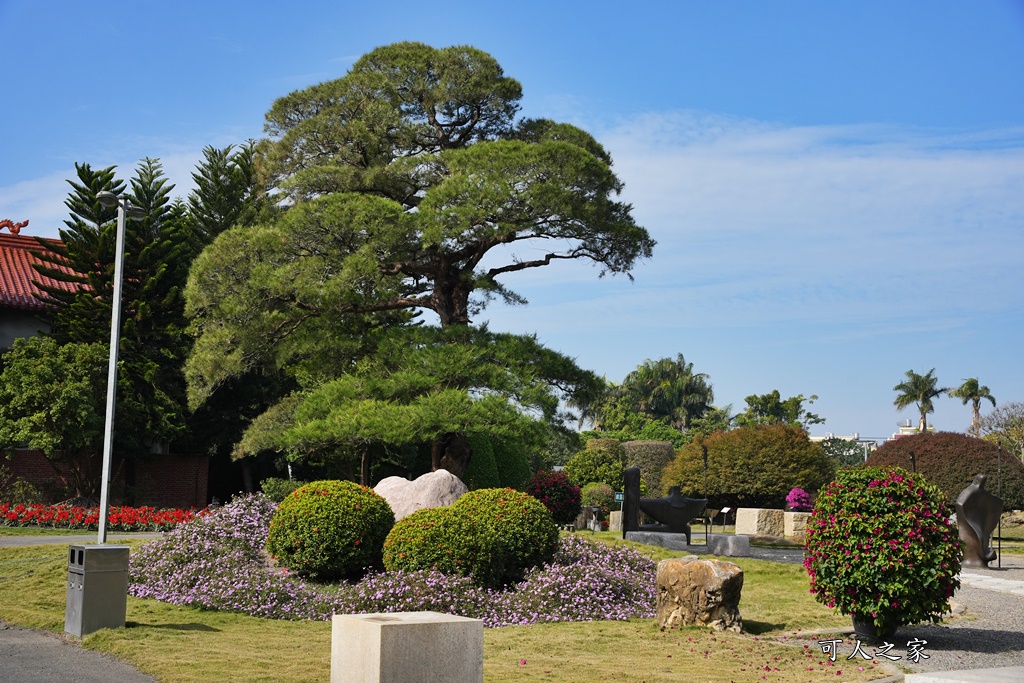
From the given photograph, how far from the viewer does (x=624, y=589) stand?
12461mm

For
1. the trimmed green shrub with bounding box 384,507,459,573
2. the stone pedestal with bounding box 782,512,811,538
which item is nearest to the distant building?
the trimmed green shrub with bounding box 384,507,459,573

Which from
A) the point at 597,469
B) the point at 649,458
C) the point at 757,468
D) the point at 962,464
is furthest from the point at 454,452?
the point at 649,458

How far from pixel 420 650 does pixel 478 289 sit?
1617 cm

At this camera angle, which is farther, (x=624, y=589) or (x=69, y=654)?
(x=624, y=589)

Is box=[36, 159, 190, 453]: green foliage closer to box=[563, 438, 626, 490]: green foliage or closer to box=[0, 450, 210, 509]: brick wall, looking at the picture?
box=[0, 450, 210, 509]: brick wall

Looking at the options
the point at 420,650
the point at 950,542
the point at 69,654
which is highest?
the point at 950,542

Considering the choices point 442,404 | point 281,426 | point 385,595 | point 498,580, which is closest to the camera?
point 385,595

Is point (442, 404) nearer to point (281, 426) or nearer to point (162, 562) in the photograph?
point (281, 426)

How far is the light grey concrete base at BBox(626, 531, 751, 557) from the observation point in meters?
17.8

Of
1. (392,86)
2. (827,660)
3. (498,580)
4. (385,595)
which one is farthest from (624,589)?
(392,86)

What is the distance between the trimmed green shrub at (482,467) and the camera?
26391 mm

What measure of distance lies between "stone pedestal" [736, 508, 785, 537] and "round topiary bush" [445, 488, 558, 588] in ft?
39.1

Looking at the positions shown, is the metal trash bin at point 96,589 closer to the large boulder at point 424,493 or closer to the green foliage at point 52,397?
the large boulder at point 424,493

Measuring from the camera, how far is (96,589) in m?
9.60
